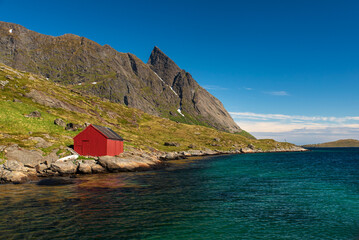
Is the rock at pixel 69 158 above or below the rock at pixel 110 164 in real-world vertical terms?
above

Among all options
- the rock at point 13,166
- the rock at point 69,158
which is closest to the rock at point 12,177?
the rock at point 13,166

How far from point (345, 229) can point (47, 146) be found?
5661 centimetres

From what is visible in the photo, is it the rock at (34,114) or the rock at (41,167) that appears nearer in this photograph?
the rock at (41,167)

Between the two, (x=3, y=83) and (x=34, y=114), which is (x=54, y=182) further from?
(x=3, y=83)

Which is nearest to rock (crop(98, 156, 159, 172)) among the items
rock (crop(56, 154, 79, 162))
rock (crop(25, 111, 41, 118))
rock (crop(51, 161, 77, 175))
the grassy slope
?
rock (crop(56, 154, 79, 162))

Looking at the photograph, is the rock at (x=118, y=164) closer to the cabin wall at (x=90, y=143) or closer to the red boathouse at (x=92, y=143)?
the red boathouse at (x=92, y=143)

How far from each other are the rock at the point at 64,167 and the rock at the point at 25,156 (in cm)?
377

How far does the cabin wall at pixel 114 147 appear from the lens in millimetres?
62225

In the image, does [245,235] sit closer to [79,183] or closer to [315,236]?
[315,236]

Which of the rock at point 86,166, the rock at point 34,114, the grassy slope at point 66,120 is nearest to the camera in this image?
the rock at point 86,166

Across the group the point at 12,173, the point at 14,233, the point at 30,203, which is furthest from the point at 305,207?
the point at 12,173

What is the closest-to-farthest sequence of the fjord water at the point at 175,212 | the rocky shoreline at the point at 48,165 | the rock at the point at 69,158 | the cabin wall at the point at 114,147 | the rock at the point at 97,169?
the fjord water at the point at 175,212, the rocky shoreline at the point at 48,165, the rock at the point at 69,158, the rock at the point at 97,169, the cabin wall at the point at 114,147

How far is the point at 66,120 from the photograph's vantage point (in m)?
86.8

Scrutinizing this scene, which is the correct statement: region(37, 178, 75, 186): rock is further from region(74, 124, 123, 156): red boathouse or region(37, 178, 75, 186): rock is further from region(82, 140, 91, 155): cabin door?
region(82, 140, 91, 155): cabin door
